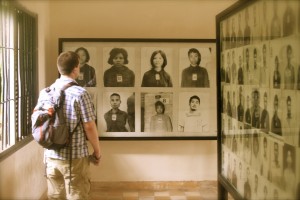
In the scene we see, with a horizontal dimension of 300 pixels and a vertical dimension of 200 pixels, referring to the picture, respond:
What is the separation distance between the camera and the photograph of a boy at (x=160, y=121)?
4.75 meters

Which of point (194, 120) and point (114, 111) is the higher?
point (114, 111)

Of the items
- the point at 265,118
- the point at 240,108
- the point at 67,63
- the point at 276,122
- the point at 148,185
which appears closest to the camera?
the point at 276,122

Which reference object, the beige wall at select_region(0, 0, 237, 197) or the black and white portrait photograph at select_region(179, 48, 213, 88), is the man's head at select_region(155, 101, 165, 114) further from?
the beige wall at select_region(0, 0, 237, 197)

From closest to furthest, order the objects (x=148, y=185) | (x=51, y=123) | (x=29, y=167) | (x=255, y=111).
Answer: (x=255, y=111)
(x=51, y=123)
(x=29, y=167)
(x=148, y=185)

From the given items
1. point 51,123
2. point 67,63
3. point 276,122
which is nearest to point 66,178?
point 51,123

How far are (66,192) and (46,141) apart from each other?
462 millimetres

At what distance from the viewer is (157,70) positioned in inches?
186

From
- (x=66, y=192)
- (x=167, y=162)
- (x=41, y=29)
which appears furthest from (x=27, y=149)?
(x=167, y=162)

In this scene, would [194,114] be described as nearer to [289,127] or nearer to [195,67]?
[195,67]

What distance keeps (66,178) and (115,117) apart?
1.76 m

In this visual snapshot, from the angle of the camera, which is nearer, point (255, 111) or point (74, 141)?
point (255, 111)

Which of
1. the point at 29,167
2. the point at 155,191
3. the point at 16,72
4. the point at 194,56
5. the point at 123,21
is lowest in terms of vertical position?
the point at 155,191

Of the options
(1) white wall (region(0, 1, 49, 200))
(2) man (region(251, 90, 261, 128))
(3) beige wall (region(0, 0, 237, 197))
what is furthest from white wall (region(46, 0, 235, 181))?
(2) man (region(251, 90, 261, 128))

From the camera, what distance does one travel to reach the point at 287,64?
1.89m
